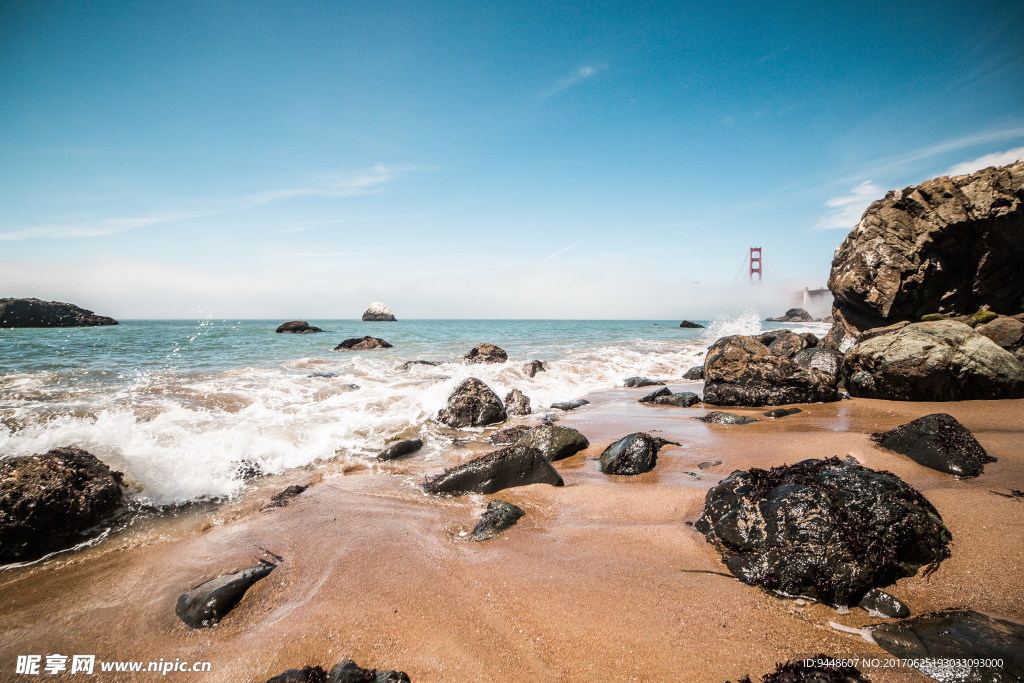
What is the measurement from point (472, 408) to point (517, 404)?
1.55 m

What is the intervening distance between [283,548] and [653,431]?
19.8 ft

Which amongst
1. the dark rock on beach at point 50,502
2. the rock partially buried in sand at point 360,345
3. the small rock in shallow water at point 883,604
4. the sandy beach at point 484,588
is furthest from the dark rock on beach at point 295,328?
the small rock in shallow water at point 883,604

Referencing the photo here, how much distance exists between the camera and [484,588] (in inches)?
130

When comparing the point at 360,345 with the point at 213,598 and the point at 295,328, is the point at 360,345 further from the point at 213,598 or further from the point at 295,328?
the point at 213,598

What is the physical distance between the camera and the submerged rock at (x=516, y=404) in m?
10.1

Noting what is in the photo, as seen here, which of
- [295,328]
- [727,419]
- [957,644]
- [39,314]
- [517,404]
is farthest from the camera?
[39,314]

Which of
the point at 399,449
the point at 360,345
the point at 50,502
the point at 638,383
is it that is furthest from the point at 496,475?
the point at 360,345

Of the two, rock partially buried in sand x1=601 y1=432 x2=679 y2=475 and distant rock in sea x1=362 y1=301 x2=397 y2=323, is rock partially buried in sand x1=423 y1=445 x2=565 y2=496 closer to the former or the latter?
rock partially buried in sand x1=601 y1=432 x2=679 y2=475

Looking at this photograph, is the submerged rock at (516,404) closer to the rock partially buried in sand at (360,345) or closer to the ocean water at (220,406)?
the ocean water at (220,406)

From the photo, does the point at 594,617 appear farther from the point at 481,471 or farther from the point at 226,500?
the point at 226,500

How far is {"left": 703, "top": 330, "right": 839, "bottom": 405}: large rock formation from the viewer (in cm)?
944

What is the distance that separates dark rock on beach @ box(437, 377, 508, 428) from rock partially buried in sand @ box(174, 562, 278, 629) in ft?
18.0

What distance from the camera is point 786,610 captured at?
283 centimetres

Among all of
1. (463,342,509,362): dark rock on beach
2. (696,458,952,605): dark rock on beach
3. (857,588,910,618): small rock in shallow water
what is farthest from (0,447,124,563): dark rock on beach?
(463,342,509,362): dark rock on beach
